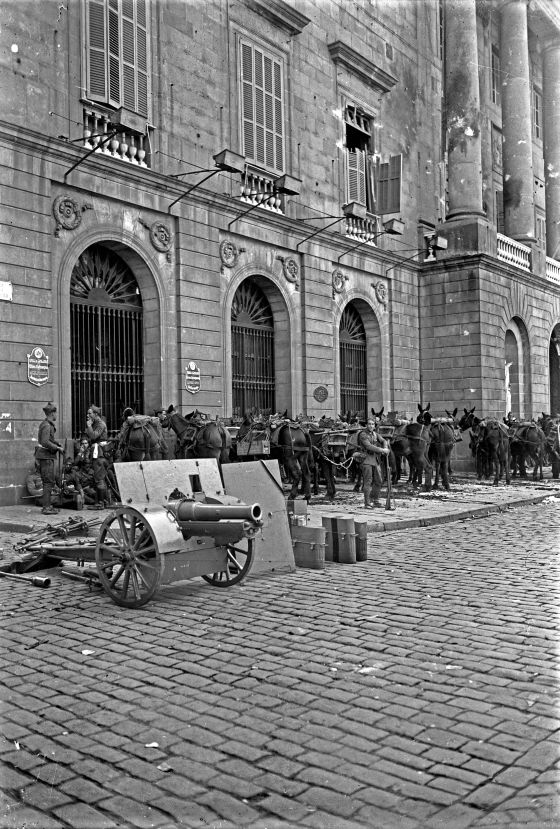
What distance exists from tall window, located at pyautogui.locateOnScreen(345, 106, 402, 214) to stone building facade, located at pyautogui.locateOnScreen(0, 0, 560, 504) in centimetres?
7

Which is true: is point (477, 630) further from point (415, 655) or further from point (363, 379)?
point (363, 379)

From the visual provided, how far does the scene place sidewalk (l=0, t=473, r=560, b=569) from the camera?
39.3 feet

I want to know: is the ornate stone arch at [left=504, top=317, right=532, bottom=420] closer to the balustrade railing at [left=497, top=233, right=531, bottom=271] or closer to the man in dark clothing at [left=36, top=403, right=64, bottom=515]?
the balustrade railing at [left=497, top=233, right=531, bottom=271]

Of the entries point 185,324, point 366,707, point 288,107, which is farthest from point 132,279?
point 366,707

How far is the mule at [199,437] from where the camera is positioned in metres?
14.8

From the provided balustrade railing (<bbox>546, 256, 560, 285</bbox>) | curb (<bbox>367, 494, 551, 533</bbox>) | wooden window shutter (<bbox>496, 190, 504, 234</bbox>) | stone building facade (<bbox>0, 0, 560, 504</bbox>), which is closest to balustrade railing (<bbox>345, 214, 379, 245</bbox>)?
stone building facade (<bbox>0, 0, 560, 504</bbox>)

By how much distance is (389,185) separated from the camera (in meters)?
25.5

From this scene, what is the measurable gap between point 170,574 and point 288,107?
18.3 metres

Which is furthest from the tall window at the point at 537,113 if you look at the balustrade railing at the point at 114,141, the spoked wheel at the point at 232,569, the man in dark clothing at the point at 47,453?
the spoked wheel at the point at 232,569

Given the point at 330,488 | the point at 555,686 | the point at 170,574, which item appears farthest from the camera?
the point at 330,488

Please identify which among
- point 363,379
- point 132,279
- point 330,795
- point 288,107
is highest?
point 288,107

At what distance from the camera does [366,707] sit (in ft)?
14.5

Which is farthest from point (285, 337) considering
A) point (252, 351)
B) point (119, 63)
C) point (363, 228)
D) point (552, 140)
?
point (552, 140)

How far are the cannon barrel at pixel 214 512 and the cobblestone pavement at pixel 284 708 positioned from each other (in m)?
0.78
